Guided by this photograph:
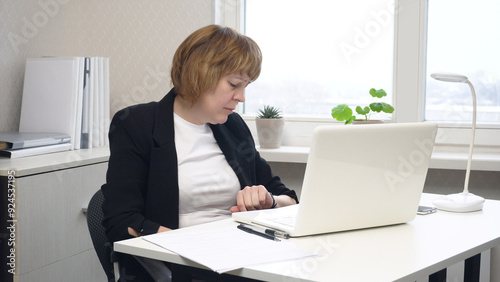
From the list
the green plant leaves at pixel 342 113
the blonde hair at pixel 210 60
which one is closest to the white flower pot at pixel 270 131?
the green plant leaves at pixel 342 113

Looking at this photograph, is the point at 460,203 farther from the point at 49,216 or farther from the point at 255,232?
the point at 49,216

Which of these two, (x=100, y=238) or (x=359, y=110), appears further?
(x=359, y=110)

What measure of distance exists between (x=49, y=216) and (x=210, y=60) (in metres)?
0.84

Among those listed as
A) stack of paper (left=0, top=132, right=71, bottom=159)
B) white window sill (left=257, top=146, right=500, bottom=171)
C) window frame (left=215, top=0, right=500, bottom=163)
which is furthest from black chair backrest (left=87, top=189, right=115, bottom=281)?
window frame (left=215, top=0, right=500, bottom=163)

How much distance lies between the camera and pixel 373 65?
2568 millimetres

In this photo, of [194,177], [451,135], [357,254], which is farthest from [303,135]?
[357,254]

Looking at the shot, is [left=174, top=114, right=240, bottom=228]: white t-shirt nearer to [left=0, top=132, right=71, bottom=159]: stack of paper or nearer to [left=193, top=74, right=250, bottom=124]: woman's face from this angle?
[left=193, top=74, right=250, bottom=124]: woman's face

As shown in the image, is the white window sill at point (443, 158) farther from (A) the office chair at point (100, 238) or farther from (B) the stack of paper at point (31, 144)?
(A) the office chair at point (100, 238)

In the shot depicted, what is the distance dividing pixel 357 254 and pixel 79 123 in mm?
1577

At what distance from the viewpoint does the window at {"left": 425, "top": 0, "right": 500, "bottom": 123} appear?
2385 mm

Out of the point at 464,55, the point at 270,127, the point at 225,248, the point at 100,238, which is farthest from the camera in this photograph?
the point at 270,127

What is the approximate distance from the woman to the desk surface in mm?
221

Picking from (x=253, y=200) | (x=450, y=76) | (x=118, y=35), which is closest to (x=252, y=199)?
(x=253, y=200)

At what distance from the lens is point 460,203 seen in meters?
1.72
